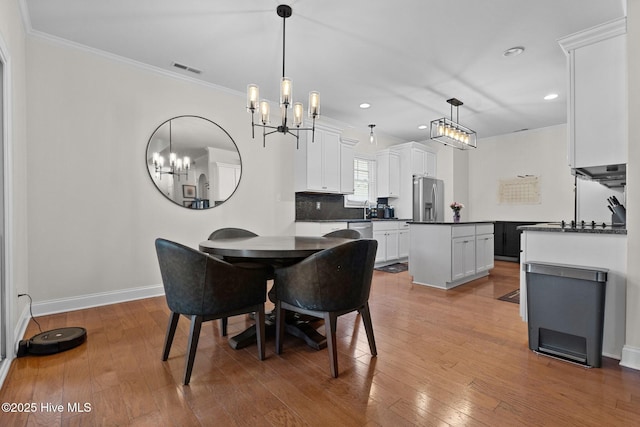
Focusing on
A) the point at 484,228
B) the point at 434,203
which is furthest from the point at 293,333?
the point at 434,203

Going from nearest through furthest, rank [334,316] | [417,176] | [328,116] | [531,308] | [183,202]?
[334,316], [531,308], [183,202], [328,116], [417,176]

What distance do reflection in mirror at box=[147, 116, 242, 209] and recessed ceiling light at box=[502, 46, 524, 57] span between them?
11.2ft

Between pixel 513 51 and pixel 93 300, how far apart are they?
515 cm

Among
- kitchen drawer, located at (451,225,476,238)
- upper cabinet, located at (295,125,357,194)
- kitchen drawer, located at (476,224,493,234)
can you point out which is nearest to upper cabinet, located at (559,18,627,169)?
kitchen drawer, located at (451,225,476,238)

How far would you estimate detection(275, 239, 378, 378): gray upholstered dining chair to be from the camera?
1812mm

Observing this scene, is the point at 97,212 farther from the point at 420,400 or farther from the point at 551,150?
the point at 551,150

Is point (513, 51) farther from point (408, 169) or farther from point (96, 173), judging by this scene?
point (96, 173)

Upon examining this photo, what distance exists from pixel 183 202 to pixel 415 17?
3219 mm

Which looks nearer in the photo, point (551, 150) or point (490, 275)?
point (490, 275)

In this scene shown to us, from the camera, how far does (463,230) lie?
4.18m

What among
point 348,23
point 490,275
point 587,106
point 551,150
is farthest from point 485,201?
point 348,23

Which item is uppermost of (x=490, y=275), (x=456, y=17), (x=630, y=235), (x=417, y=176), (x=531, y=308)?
(x=456, y=17)

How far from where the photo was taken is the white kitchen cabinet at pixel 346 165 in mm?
5449

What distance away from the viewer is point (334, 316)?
1854 millimetres
